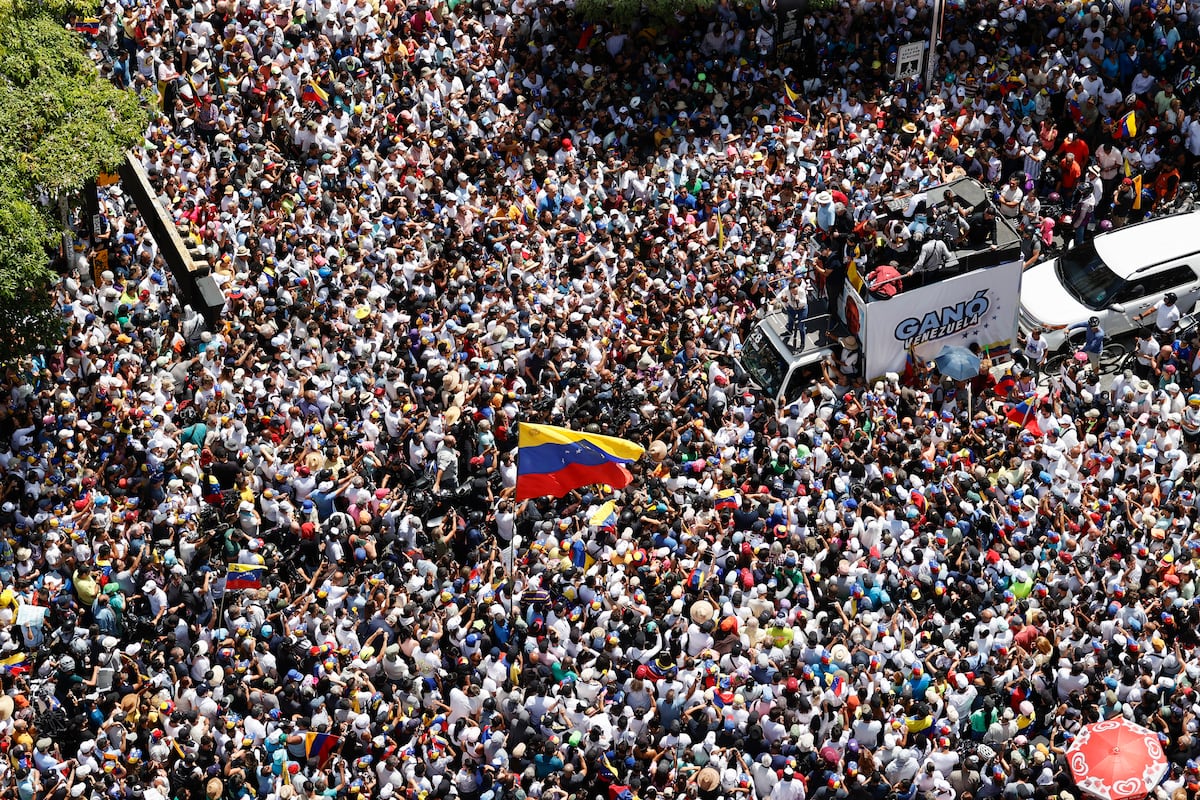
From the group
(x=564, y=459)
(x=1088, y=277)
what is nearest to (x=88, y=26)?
(x=564, y=459)

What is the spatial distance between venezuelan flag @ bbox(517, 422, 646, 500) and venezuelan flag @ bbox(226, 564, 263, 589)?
332 cm

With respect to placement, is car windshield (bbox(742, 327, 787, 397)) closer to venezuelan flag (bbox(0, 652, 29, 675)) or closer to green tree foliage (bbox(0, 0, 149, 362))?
green tree foliage (bbox(0, 0, 149, 362))

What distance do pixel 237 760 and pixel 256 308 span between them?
726 centimetres

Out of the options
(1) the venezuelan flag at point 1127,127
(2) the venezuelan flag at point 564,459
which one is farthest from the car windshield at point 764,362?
(1) the venezuelan flag at point 1127,127

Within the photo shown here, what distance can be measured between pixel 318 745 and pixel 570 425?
628 centimetres

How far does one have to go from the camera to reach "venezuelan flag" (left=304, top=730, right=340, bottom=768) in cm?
1877

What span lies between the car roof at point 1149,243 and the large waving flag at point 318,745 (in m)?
14.2

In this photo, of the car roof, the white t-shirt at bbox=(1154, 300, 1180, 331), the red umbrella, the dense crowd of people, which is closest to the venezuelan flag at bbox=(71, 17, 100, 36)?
the dense crowd of people

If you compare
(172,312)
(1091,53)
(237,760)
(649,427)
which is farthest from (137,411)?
(1091,53)

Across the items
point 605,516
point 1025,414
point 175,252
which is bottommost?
point 605,516

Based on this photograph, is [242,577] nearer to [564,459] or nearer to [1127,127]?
[564,459]

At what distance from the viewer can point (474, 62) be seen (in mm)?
29531

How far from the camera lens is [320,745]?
61.7ft

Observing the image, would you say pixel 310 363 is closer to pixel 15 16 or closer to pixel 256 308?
pixel 256 308
